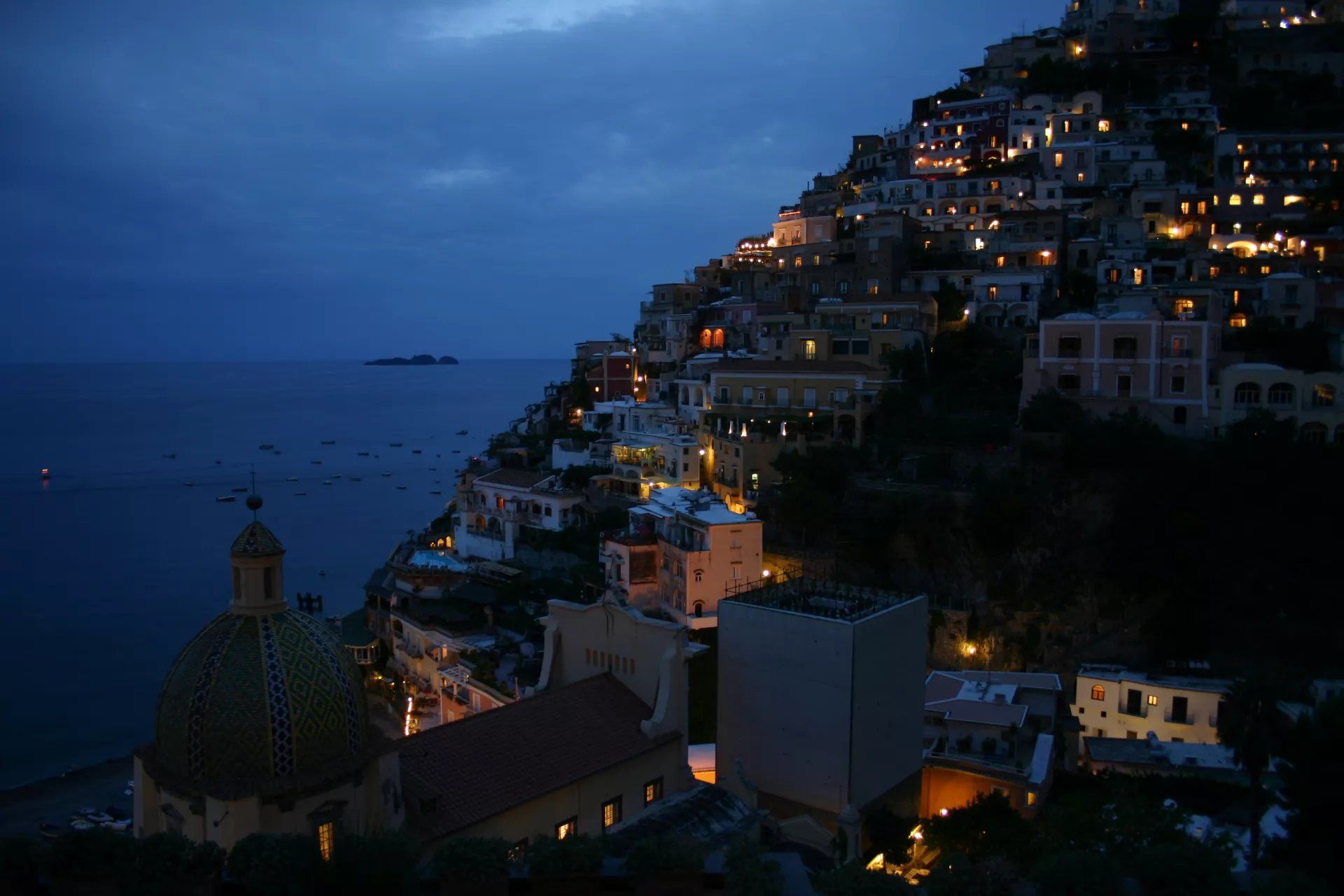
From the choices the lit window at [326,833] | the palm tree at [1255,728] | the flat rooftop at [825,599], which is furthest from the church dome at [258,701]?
the palm tree at [1255,728]

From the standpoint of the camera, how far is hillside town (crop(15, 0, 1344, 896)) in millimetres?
10992

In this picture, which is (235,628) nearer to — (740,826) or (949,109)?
(740,826)

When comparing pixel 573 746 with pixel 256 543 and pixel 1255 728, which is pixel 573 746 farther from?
pixel 1255 728

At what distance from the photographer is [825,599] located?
1864 cm

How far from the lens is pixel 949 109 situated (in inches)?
2532

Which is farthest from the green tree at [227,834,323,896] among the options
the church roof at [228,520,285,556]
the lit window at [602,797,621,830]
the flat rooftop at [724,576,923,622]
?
the flat rooftop at [724,576,923,622]

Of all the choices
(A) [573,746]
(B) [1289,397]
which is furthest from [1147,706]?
(A) [573,746]

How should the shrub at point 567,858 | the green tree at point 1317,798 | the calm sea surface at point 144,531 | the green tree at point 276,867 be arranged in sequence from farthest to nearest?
the calm sea surface at point 144,531 → the green tree at point 1317,798 → the shrub at point 567,858 → the green tree at point 276,867

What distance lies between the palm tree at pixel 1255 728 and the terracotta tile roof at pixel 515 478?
95.6 feet

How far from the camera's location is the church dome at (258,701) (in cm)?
1052

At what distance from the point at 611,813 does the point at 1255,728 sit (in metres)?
12.7

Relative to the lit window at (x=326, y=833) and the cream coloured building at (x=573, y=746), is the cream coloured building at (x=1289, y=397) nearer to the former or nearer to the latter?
the cream coloured building at (x=573, y=746)

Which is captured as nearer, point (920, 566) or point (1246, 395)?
point (920, 566)

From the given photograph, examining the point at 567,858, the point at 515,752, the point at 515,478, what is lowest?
the point at 515,752
